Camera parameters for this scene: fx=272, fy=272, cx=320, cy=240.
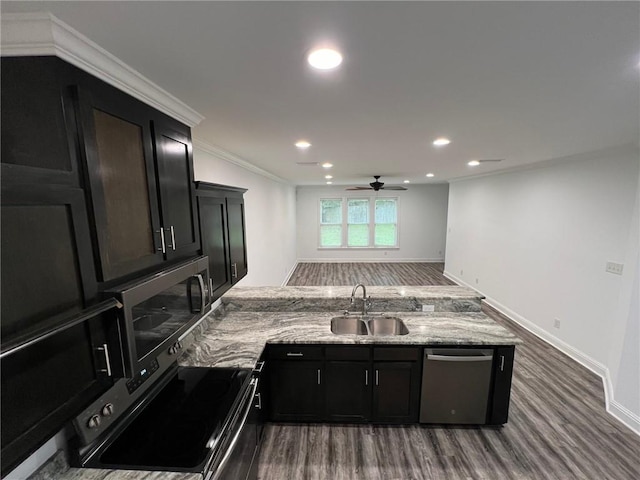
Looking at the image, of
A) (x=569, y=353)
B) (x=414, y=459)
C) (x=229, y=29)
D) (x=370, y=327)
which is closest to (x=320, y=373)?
(x=370, y=327)

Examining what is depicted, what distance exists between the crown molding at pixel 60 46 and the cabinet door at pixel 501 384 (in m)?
3.14

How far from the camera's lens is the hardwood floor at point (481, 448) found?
209 centimetres

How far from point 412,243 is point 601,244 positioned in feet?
20.3

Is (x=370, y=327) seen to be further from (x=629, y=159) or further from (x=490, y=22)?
(x=629, y=159)

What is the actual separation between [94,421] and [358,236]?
8.68m

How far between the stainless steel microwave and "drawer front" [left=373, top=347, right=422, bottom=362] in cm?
151

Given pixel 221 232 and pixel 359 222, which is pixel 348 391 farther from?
pixel 359 222

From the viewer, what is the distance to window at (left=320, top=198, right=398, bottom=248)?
9.34 m

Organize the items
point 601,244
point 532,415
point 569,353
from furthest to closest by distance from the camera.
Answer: point 569,353 < point 601,244 < point 532,415

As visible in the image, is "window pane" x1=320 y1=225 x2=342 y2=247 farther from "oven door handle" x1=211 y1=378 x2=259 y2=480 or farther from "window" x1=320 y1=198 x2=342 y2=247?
"oven door handle" x1=211 y1=378 x2=259 y2=480

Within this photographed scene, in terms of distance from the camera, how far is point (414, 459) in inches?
86.5

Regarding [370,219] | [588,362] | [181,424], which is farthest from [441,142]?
[370,219]

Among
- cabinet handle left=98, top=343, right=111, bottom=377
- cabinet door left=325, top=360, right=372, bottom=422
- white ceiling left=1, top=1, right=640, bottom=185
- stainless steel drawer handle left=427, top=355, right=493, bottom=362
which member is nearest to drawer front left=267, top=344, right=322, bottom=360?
cabinet door left=325, top=360, right=372, bottom=422

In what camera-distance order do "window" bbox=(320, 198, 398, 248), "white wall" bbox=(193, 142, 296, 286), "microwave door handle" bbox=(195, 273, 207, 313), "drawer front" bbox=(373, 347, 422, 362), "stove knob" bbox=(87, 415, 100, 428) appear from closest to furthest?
"stove knob" bbox=(87, 415, 100, 428)
"microwave door handle" bbox=(195, 273, 207, 313)
"drawer front" bbox=(373, 347, 422, 362)
"white wall" bbox=(193, 142, 296, 286)
"window" bbox=(320, 198, 398, 248)
